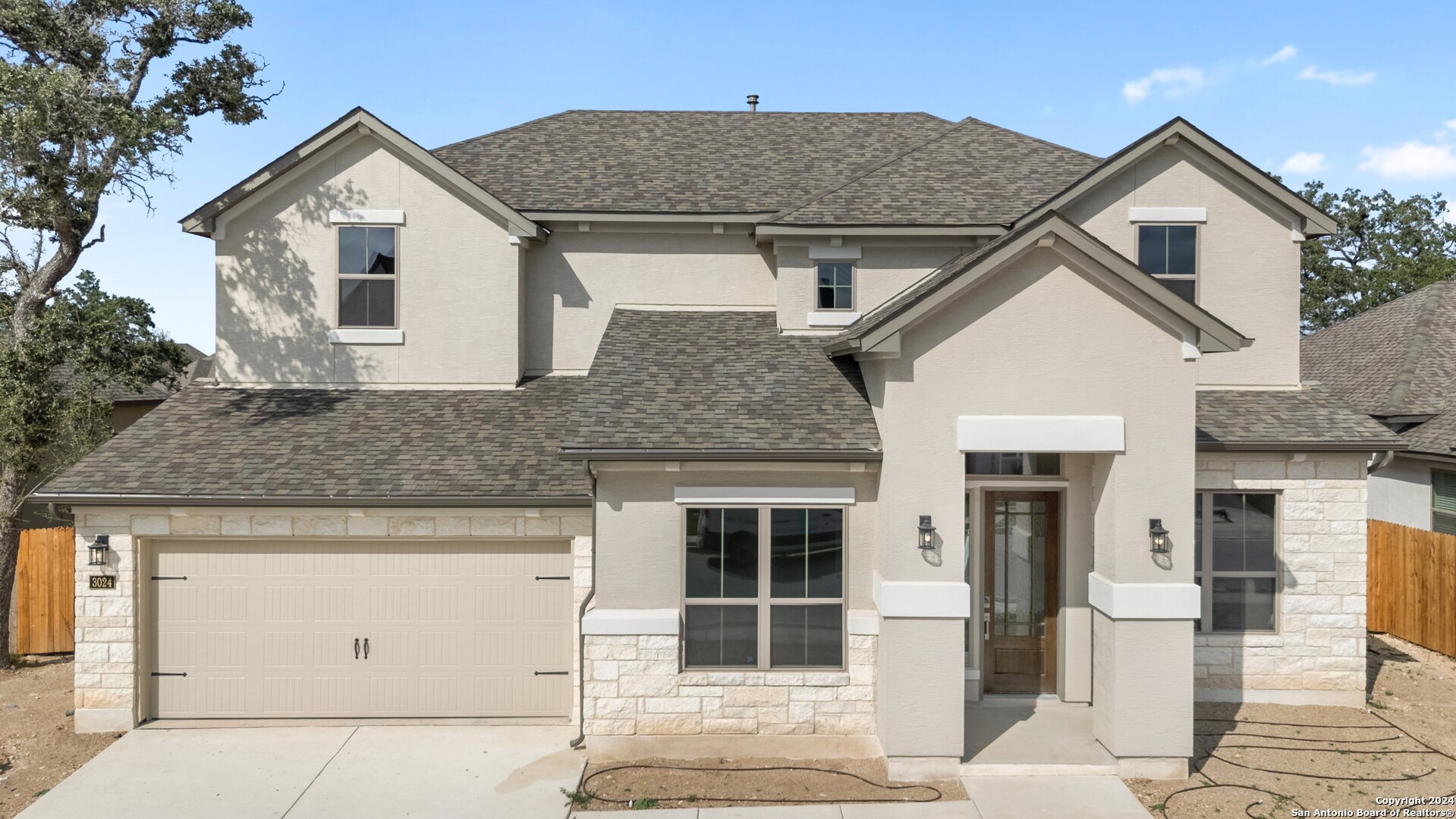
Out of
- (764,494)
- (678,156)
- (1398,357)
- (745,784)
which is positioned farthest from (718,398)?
(1398,357)

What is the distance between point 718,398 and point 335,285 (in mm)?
6273

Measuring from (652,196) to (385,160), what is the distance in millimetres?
3898

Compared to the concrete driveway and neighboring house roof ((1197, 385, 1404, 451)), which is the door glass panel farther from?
the concrete driveway

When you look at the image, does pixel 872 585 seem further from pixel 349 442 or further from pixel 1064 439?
pixel 349 442

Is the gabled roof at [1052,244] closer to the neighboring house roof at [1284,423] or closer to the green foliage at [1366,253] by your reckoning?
the neighboring house roof at [1284,423]

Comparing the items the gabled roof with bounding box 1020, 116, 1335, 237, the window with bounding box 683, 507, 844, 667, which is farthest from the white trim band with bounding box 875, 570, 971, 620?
the gabled roof with bounding box 1020, 116, 1335, 237

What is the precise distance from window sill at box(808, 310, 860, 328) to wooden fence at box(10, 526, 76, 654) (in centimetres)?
1206

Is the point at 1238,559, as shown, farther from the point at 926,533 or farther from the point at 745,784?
the point at 745,784

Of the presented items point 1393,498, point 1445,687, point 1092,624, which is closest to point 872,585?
point 1092,624

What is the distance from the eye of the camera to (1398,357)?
17.6m

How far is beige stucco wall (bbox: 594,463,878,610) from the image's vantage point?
9.09 meters

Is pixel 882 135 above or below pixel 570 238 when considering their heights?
above

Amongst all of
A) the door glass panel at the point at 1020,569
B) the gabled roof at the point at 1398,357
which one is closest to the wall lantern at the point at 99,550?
the door glass panel at the point at 1020,569

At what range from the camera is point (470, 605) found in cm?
1003
